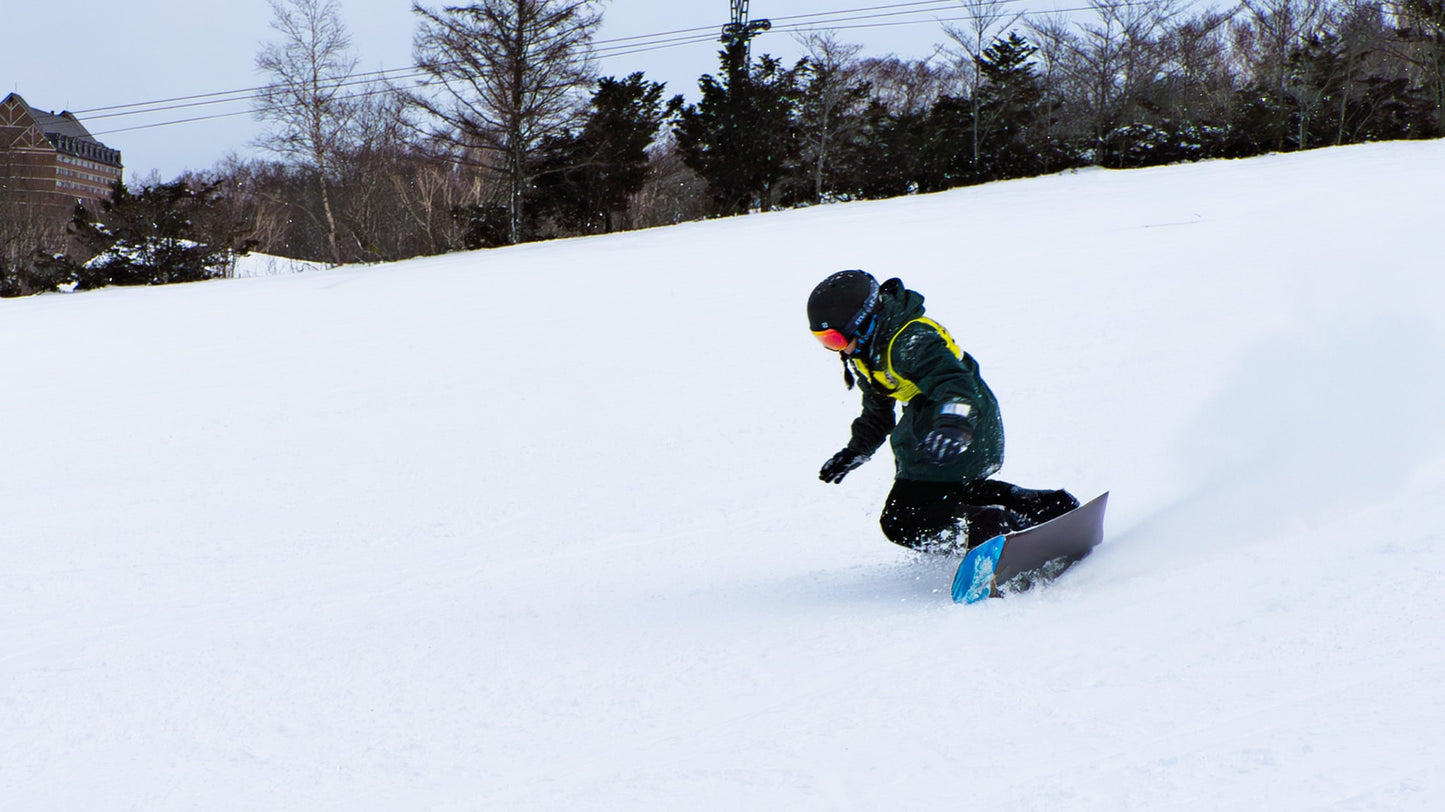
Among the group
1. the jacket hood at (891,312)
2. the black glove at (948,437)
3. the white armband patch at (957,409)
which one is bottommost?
the black glove at (948,437)

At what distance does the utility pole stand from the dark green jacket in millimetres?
22559

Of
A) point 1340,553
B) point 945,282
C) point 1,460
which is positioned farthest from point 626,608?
point 945,282

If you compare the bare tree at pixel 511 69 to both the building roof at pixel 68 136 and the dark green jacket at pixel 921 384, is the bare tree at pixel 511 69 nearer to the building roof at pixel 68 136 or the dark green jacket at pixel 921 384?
the dark green jacket at pixel 921 384

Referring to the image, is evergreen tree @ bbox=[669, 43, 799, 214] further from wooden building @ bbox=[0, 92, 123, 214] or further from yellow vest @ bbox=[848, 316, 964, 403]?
wooden building @ bbox=[0, 92, 123, 214]

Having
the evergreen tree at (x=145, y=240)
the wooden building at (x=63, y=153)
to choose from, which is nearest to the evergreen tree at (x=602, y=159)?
the evergreen tree at (x=145, y=240)

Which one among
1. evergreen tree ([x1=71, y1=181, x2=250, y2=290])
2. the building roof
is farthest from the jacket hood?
the building roof

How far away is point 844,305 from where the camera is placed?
349 centimetres

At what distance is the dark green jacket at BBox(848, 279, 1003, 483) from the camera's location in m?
3.46

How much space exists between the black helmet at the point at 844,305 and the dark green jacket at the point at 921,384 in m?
0.08

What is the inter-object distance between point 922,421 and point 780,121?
70.8 ft

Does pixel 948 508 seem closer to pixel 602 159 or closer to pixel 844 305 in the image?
pixel 844 305

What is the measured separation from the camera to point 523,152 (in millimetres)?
23109

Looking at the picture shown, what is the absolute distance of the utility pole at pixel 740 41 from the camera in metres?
25.0

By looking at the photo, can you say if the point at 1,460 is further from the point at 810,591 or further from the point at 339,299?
the point at 339,299
